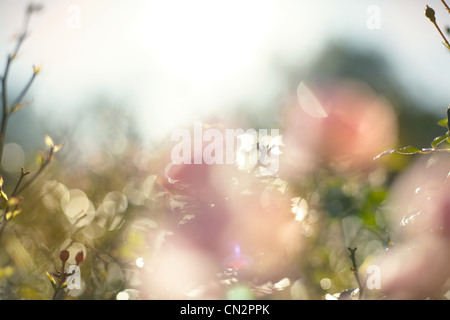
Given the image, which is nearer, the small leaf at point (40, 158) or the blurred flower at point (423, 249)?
the blurred flower at point (423, 249)

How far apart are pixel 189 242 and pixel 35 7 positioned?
792 millimetres

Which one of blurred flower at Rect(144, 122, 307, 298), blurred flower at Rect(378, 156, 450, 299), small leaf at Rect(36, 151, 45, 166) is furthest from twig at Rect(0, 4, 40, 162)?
blurred flower at Rect(378, 156, 450, 299)

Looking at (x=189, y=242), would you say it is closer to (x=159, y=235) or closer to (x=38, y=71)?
(x=159, y=235)

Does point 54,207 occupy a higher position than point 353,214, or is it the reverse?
point 54,207

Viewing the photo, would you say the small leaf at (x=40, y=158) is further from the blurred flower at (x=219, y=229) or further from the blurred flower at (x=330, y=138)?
the blurred flower at (x=330, y=138)

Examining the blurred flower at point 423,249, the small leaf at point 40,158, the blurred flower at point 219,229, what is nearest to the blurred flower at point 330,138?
the blurred flower at point 219,229

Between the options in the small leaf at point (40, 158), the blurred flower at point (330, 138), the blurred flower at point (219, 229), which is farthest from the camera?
the blurred flower at point (330, 138)

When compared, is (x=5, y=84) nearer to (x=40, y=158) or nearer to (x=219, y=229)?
(x=40, y=158)

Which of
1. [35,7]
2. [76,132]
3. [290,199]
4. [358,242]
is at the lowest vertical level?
[358,242]

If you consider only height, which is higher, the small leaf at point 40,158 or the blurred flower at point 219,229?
the small leaf at point 40,158

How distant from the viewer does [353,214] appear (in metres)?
2.19

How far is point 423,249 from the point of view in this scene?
2.91ft

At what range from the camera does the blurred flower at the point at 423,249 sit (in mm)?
859

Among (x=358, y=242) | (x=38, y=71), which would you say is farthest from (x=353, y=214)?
(x=38, y=71)
